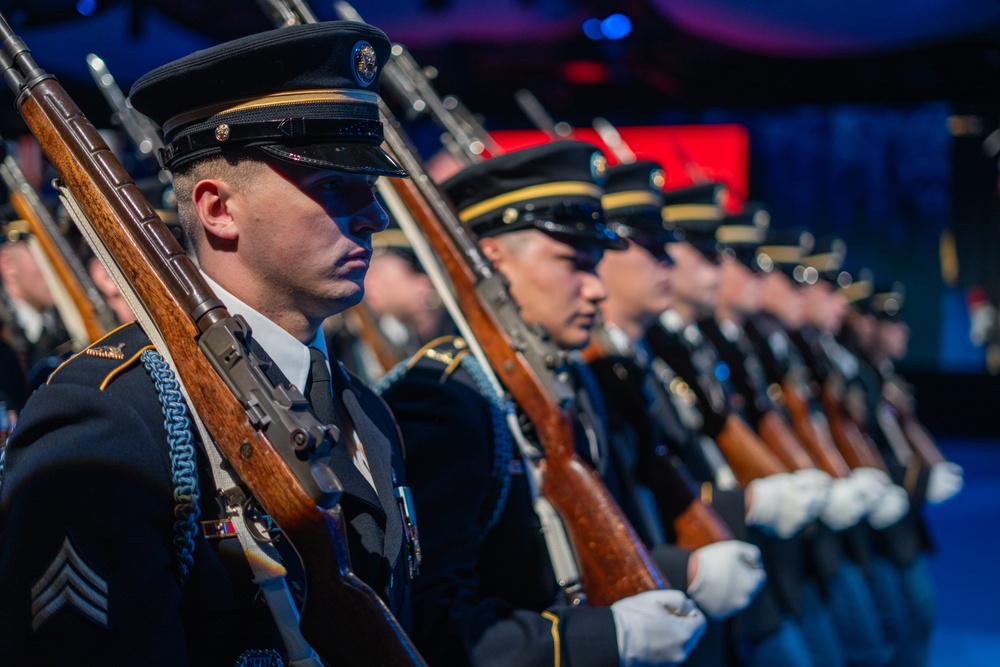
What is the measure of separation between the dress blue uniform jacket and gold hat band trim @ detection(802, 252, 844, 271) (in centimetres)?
650

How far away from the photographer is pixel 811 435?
17.1 feet

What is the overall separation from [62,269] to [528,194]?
4.87 feet

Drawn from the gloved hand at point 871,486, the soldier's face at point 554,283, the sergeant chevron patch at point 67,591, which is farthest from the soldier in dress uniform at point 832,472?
the sergeant chevron patch at point 67,591

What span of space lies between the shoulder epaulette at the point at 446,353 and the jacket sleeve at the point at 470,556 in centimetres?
4

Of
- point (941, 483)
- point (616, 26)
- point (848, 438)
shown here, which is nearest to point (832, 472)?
point (848, 438)

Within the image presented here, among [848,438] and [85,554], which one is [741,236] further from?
[85,554]

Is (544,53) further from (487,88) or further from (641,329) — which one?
(641,329)

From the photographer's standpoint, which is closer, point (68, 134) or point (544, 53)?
point (68, 134)

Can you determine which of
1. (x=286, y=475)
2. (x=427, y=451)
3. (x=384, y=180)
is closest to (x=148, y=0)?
(x=384, y=180)

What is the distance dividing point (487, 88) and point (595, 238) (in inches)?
276

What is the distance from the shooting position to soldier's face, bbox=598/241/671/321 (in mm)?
3604

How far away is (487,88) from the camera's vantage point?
9.33 metres

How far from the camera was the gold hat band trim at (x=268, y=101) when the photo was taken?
148 cm

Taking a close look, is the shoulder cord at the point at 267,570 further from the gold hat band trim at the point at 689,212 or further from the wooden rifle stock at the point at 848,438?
the wooden rifle stock at the point at 848,438
